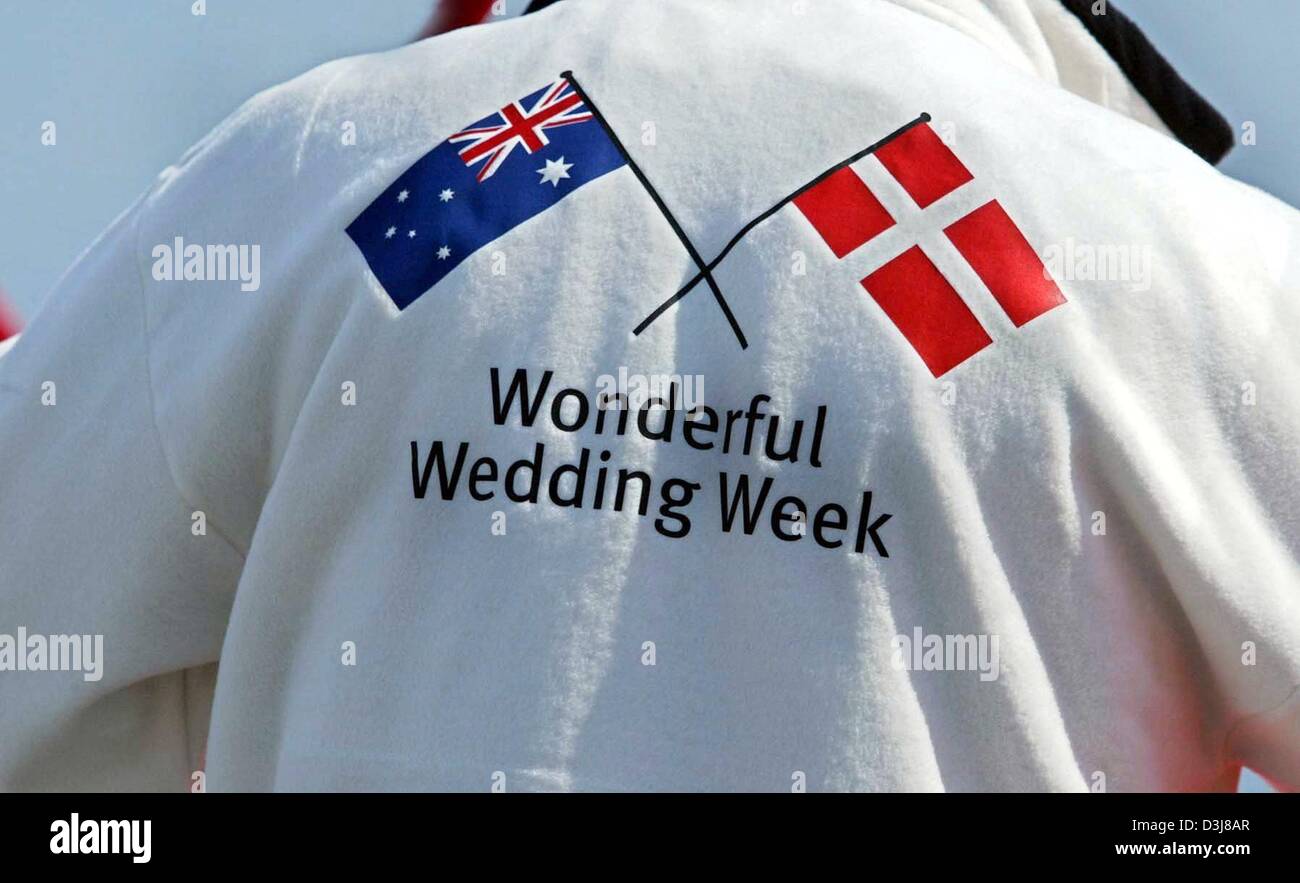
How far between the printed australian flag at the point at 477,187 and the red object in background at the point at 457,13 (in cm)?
70

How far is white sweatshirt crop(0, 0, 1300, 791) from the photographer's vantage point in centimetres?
115

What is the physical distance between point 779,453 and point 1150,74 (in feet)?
1.66

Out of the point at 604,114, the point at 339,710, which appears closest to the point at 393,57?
the point at 604,114

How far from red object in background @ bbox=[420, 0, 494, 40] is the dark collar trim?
70 centimetres

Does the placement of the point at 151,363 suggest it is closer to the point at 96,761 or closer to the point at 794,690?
the point at 96,761

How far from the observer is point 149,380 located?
51.3 inches

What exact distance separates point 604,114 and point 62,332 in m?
0.42

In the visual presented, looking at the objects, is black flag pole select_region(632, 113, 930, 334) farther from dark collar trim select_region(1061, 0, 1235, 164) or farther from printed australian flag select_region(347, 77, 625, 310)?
dark collar trim select_region(1061, 0, 1235, 164)

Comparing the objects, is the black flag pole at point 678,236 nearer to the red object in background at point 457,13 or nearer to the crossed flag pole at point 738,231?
the crossed flag pole at point 738,231

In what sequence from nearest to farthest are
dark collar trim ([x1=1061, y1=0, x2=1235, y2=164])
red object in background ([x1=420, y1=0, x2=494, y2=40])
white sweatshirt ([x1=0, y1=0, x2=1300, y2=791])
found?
white sweatshirt ([x1=0, y1=0, x2=1300, y2=791]), dark collar trim ([x1=1061, y1=0, x2=1235, y2=164]), red object in background ([x1=420, y1=0, x2=494, y2=40])

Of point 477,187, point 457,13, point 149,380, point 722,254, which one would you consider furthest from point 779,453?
point 457,13

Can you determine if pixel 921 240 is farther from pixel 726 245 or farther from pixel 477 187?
pixel 477 187

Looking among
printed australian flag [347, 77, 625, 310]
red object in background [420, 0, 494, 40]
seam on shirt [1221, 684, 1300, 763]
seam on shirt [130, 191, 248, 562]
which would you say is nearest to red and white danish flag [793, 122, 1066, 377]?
printed australian flag [347, 77, 625, 310]

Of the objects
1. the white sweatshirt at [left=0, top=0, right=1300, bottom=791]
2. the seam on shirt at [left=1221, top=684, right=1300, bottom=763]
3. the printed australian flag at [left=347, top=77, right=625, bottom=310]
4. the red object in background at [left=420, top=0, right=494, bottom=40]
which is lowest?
the seam on shirt at [left=1221, top=684, right=1300, bottom=763]
